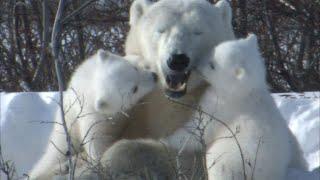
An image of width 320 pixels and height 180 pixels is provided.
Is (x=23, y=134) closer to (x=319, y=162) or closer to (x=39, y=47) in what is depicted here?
(x=319, y=162)

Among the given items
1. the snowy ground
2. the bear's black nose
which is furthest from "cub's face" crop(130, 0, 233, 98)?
the snowy ground

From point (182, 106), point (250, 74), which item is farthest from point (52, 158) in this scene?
point (250, 74)

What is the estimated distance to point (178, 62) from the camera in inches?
121

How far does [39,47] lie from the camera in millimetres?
7504

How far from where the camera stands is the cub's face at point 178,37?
3.09 metres

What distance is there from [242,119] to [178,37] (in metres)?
0.42

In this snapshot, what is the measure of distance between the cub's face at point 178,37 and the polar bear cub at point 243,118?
10cm

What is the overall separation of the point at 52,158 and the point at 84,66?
1.51 feet

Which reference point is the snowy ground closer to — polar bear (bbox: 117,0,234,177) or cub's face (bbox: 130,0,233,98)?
polar bear (bbox: 117,0,234,177)

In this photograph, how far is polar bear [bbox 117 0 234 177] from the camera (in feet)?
10.2

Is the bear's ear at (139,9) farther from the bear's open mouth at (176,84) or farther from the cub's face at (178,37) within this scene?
the bear's open mouth at (176,84)

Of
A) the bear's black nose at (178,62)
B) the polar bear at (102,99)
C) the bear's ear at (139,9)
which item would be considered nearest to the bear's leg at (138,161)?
the polar bear at (102,99)

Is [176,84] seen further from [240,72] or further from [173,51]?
[240,72]

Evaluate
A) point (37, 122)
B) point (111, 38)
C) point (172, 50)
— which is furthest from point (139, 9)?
point (111, 38)
